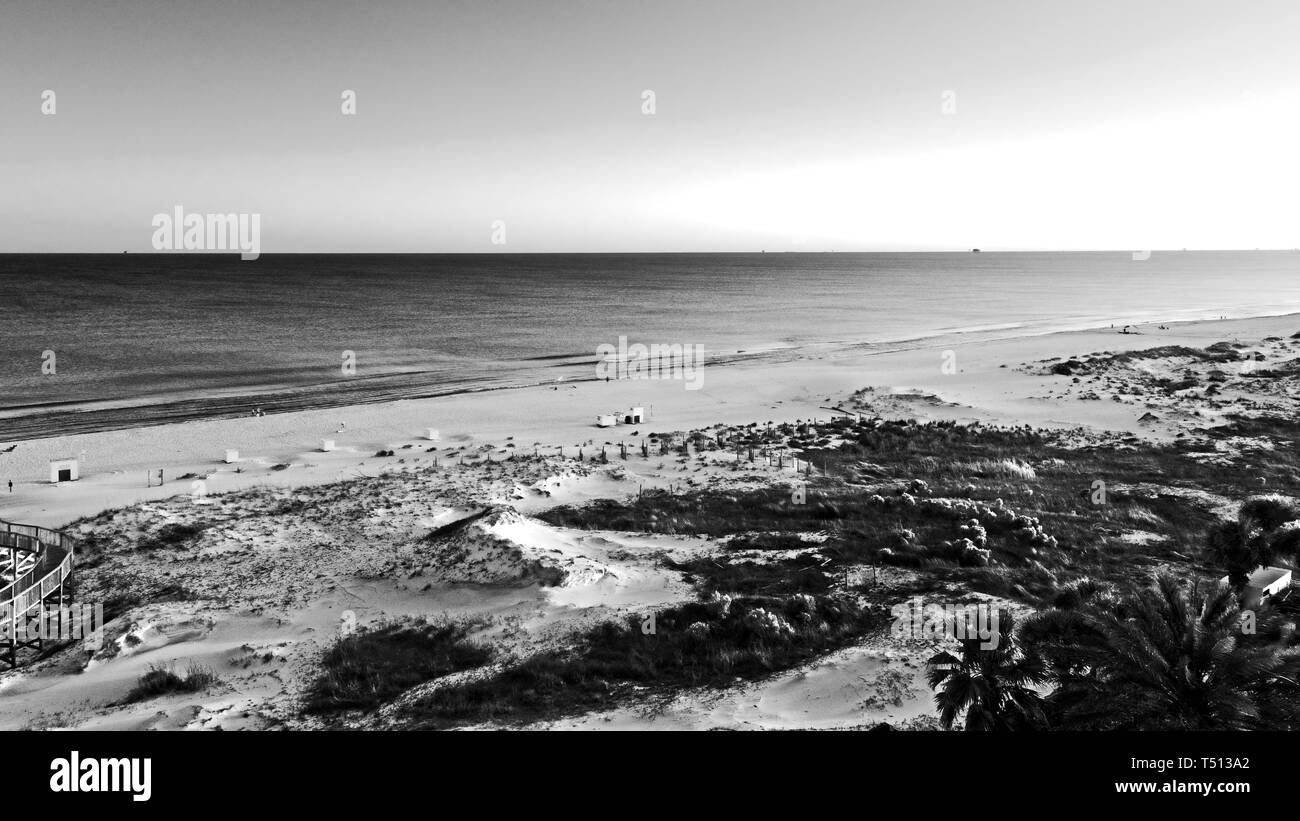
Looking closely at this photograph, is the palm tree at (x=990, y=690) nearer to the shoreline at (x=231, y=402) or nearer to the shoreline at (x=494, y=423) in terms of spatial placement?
the shoreline at (x=494, y=423)

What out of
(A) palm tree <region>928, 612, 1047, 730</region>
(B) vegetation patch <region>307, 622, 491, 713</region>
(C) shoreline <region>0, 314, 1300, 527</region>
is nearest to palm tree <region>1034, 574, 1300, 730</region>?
(A) palm tree <region>928, 612, 1047, 730</region>

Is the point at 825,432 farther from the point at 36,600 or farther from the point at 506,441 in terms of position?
the point at 36,600

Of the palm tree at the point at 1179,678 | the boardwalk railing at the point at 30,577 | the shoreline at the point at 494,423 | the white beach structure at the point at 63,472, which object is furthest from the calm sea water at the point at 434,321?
the palm tree at the point at 1179,678

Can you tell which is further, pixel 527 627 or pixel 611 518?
pixel 611 518

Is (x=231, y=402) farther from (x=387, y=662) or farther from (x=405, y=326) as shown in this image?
(x=405, y=326)

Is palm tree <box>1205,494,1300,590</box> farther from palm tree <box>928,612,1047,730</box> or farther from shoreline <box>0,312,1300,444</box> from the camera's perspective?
shoreline <box>0,312,1300,444</box>
